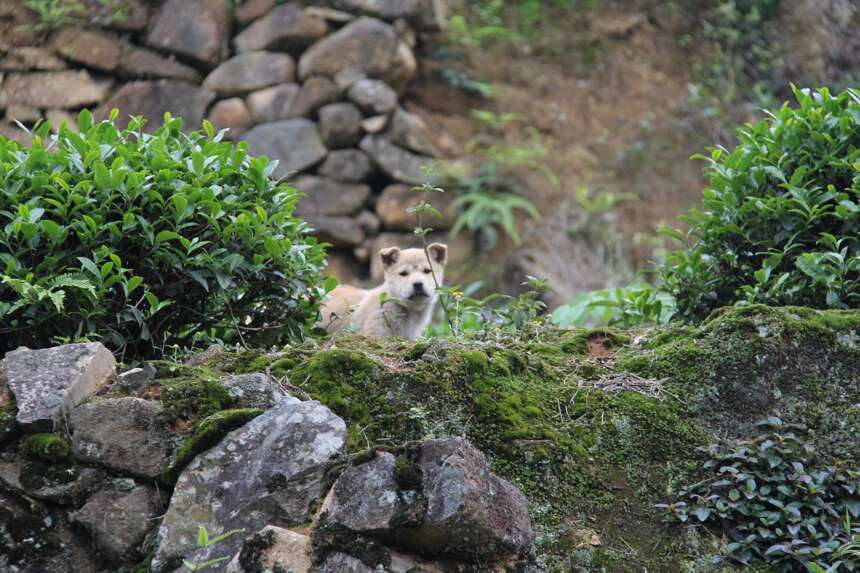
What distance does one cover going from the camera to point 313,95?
44.7ft

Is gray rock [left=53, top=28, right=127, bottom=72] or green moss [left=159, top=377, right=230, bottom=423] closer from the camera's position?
green moss [left=159, top=377, right=230, bottom=423]

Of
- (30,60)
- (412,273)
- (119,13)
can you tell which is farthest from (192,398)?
(119,13)

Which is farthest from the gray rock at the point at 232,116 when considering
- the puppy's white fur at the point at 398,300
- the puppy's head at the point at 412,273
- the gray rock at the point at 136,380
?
the gray rock at the point at 136,380

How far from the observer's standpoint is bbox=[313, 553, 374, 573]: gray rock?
3.51m

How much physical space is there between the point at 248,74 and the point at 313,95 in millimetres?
992

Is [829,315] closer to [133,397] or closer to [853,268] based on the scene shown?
[853,268]

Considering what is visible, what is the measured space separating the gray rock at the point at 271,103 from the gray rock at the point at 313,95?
0.10m

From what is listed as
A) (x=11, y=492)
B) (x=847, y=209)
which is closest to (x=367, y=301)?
(x=847, y=209)

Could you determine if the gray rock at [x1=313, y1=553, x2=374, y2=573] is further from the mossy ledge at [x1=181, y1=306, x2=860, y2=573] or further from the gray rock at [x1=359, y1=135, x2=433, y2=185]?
the gray rock at [x1=359, y1=135, x2=433, y2=185]

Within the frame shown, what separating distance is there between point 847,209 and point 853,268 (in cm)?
38

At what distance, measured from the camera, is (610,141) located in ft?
49.7

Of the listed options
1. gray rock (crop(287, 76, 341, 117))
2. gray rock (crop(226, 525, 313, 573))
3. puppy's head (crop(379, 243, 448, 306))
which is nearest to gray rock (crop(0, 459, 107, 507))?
gray rock (crop(226, 525, 313, 573))

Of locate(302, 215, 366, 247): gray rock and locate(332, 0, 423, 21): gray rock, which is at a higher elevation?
locate(332, 0, 423, 21): gray rock

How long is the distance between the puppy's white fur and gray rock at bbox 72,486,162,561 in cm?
424
